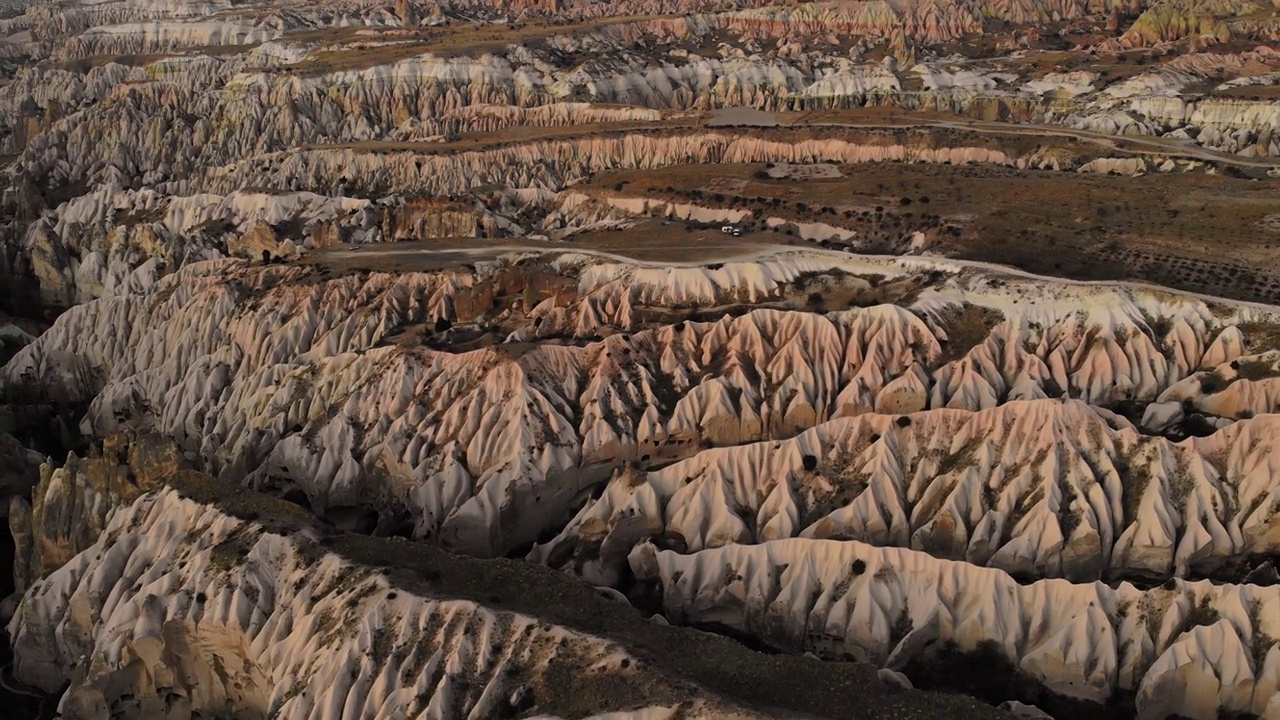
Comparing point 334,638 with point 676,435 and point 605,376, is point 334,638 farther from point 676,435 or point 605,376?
point 605,376

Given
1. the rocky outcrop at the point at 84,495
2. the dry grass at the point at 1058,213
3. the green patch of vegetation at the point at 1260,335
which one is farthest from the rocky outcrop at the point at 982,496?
the rocky outcrop at the point at 84,495

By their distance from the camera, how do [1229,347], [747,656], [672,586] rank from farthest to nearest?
[1229,347], [672,586], [747,656]

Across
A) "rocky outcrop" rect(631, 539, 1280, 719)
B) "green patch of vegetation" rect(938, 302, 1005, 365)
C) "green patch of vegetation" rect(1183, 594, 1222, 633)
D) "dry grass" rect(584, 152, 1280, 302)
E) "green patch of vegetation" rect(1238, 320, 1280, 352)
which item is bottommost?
"rocky outcrop" rect(631, 539, 1280, 719)

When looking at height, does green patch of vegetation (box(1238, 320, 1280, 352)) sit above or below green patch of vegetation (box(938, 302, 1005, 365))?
above

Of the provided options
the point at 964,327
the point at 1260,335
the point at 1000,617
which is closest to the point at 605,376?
the point at 964,327

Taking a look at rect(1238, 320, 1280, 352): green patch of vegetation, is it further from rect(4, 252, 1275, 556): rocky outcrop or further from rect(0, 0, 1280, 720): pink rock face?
rect(4, 252, 1275, 556): rocky outcrop

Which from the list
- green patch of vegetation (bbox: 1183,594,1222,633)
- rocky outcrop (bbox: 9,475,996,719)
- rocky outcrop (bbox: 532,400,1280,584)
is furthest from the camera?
rocky outcrop (bbox: 532,400,1280,584)

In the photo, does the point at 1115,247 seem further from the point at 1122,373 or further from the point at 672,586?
the point at 672,586

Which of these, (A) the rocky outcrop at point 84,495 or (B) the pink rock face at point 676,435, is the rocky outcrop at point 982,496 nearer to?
(B) the pink rock face at point 676,435

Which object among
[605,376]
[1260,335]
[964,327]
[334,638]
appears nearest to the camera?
[334,638]

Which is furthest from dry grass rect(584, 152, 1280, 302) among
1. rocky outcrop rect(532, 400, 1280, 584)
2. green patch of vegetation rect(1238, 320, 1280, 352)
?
rocky outcrop rect(532, 400, 1280, 584)

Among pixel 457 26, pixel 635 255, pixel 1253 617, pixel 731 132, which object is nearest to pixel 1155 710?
pixel 1253 617
